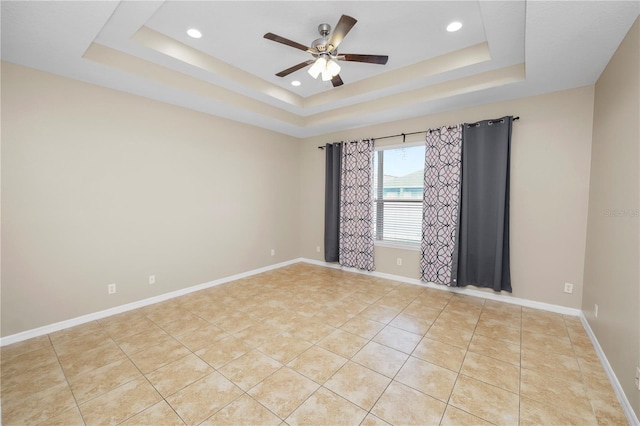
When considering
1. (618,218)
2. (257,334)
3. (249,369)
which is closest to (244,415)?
(249,369)

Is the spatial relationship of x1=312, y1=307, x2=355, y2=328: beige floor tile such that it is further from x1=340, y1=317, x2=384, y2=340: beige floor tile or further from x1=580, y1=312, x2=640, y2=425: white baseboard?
x1=580, y1=312, x2=640, y2=425: white baseboard

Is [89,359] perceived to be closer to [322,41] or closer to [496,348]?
[322,41]

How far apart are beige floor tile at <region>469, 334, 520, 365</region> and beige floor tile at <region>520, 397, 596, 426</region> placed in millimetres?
512

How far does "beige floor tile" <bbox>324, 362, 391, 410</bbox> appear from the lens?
1.83m

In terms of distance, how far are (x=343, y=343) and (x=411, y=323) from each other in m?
0.90

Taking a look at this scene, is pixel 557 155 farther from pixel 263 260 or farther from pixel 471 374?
pixel 263 260

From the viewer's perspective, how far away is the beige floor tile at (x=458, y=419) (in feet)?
5.31

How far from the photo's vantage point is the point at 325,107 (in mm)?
4160

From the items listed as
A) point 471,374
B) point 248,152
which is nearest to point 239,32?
point 248,152

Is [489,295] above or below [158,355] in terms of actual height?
above

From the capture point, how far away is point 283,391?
189cm

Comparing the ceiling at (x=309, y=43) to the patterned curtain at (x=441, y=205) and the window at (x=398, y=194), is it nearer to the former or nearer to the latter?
the patterned curtain at (x=441, y=205)

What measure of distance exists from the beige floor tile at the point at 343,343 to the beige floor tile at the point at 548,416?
48.1 inches

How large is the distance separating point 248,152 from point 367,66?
2424 mm
